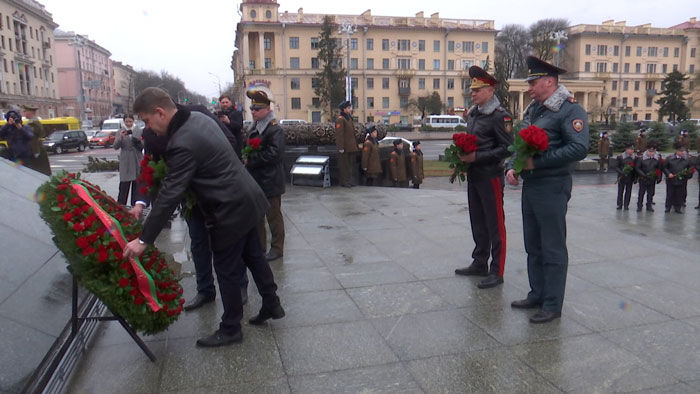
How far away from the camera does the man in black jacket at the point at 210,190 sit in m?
3.29

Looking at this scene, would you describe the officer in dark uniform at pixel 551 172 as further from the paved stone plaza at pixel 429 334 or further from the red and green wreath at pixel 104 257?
the red and green wreath at pixel 104 257

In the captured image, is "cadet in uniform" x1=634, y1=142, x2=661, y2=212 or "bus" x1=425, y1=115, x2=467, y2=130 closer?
"cadet in uniform" x1=634, y1=142, x2=661, y2=212

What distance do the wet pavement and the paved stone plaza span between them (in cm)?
1

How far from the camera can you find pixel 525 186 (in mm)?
4215

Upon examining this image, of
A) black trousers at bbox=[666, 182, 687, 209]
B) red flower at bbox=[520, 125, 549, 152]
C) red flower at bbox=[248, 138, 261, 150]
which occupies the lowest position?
black trousers at bbox=[666, 182, 687, 209]

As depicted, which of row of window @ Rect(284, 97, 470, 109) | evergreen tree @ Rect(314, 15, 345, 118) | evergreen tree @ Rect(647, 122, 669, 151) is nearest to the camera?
evergreen tree @ Rect(647, 122, 669, 151)

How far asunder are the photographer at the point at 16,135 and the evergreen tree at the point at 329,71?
63964 mm

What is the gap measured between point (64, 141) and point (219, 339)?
3570 cm

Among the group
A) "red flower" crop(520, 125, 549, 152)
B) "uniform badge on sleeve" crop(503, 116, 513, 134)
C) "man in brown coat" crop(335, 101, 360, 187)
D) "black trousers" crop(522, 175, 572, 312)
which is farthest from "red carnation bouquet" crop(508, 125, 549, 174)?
"man in brown coat" crop(335, 101, 360, 187)

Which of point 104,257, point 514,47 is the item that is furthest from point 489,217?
point 514,47

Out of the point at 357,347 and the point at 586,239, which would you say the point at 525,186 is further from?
the point at 586,239

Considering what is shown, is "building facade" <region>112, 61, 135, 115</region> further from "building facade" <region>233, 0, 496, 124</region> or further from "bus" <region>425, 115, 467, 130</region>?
"bus" <region>425, 115, 467, 130</region>

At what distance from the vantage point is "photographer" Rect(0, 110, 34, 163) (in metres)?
8.99

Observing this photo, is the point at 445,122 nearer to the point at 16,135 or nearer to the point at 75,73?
the point at 16,135
